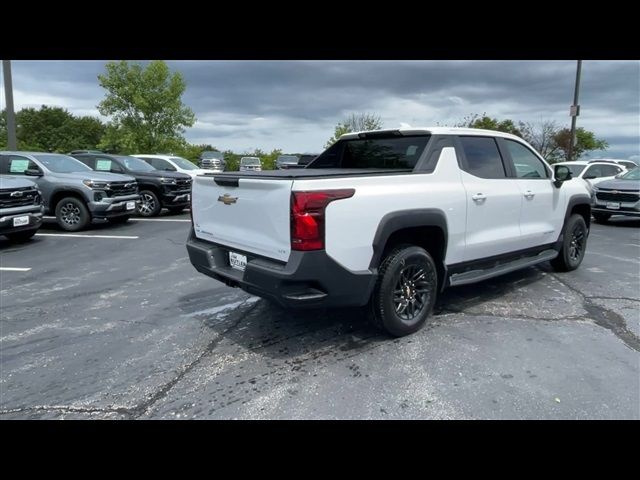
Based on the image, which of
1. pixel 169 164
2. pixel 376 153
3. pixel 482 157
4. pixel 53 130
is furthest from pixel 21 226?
pixel 53 130

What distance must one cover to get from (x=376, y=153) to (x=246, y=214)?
1.97 metres

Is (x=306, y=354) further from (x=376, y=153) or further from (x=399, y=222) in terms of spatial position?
(x=376, y=153)

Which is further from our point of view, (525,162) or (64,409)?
(525,162)

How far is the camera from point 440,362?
3.30 metres

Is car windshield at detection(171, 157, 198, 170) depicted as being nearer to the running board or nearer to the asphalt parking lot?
the asphalt parking lot

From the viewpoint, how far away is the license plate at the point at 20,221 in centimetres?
754

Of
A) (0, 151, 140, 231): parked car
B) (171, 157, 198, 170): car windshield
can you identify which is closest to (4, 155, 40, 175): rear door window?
(0, 151, 140, 231): parked car

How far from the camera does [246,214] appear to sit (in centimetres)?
341

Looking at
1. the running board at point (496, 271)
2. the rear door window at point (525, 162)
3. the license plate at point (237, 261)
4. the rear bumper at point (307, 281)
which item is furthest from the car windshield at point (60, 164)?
the rear door window at point (525, 162)

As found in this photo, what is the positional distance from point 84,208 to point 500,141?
877 cm

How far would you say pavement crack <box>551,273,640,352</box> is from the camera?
3.69m

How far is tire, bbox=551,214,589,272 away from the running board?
410 millimetres
